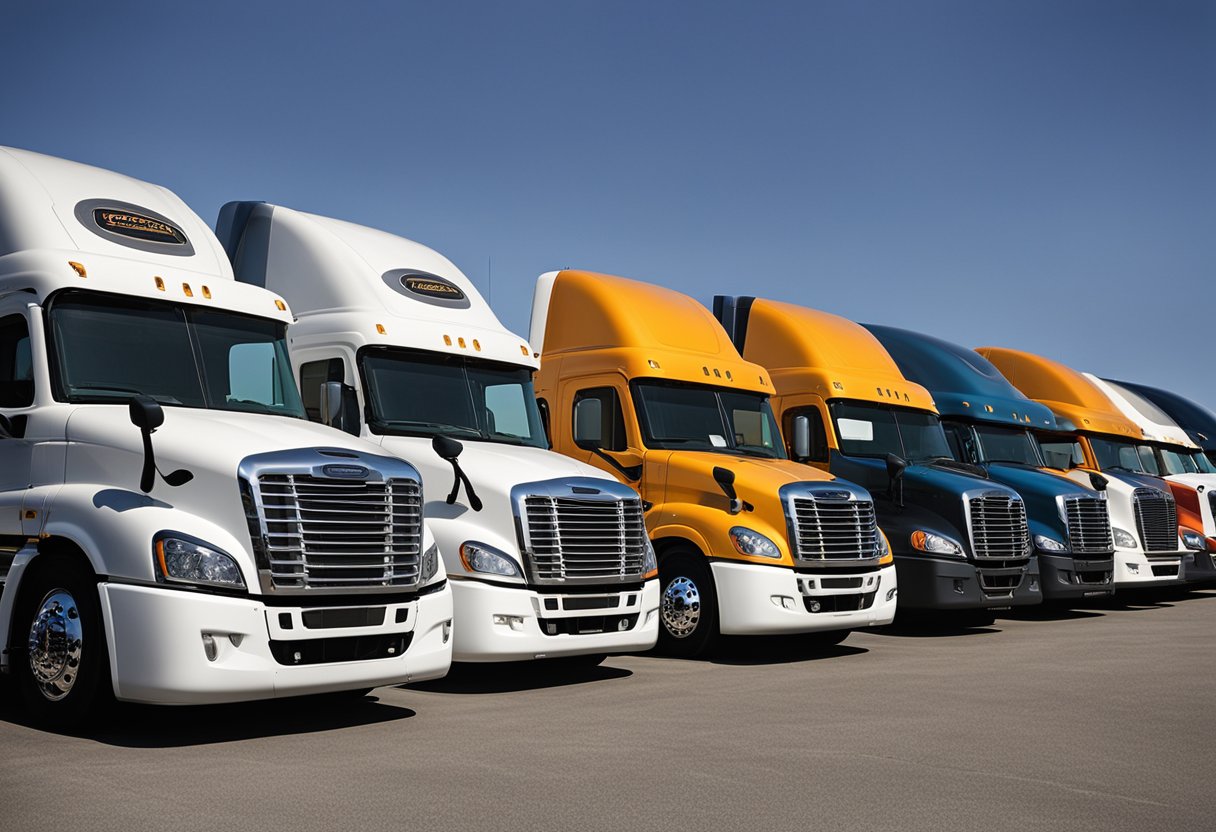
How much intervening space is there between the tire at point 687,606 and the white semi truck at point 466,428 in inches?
47.6

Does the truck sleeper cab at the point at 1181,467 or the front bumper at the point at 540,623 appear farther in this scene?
the truck sleeper cab at the point at 1181,467

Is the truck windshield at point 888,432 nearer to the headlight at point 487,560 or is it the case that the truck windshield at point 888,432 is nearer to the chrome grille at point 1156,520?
the chrome grille at point 1156,520

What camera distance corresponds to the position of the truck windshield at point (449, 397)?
10945mm

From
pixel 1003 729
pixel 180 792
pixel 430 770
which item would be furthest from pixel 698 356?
pixel 180 792

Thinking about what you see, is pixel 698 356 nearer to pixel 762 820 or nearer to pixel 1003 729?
pixel 1003 729

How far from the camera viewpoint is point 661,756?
7340 mm

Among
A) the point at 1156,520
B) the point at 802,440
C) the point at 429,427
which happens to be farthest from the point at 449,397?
the point at 1156,520

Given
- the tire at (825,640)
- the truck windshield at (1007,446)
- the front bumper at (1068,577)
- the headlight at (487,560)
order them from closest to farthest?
the headlight at (487,560)
the tire at (825,640)
the front bumper at (1068,577)
the truck windshield at (1007,446)

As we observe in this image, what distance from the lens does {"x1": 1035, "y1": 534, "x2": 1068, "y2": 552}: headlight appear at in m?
17.3

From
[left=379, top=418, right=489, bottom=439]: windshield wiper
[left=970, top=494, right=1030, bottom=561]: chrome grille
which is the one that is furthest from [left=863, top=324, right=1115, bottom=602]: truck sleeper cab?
[left=379, top=418, right=489, bottom=439]: windshield wiper

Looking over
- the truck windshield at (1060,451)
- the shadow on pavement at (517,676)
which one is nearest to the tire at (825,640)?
the shadow on pavement at (517,676)

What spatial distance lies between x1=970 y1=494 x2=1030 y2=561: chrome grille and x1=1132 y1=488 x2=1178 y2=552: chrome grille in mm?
4629

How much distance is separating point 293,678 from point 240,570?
2.38 ft

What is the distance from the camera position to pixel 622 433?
1314 centimetres
